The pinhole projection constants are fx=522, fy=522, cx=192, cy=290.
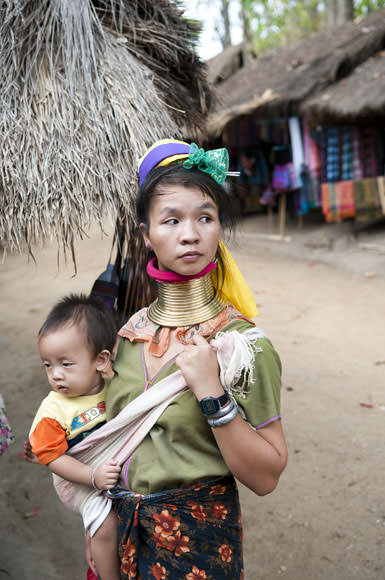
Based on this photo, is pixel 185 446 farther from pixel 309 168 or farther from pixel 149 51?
pixel 309 168

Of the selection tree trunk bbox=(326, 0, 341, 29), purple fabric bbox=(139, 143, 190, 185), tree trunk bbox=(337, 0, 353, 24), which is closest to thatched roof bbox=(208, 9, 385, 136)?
tree trunk bbox=(337, 0, 353, 24)

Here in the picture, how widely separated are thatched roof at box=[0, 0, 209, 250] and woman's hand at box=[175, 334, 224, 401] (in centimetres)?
134

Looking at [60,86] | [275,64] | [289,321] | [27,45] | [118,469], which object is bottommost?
[289,321]

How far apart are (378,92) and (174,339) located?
7196mm

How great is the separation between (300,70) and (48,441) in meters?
9.30

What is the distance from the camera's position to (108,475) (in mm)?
1506

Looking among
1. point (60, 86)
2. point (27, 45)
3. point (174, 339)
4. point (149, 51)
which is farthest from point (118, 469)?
point (149, 51)

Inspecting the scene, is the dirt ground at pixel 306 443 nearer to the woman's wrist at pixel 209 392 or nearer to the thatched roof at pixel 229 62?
the woman's wrist at pixel 209 392

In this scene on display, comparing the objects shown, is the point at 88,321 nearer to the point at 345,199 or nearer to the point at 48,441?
the point at 48,441

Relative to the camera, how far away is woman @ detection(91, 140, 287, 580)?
53.4 inches

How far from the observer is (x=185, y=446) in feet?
4.77

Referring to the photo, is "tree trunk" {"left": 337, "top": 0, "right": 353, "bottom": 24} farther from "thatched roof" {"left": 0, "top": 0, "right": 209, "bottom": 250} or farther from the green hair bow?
the green hair bow

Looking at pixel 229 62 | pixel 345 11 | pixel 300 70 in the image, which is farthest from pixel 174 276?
pixel 345 11

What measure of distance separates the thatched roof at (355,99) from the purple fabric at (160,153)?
6.71 meters
